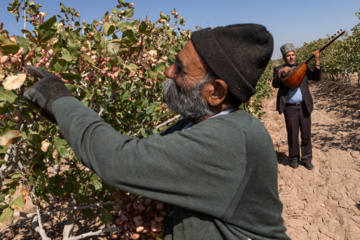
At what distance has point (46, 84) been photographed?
3.52 feet

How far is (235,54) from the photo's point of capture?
1210 mm

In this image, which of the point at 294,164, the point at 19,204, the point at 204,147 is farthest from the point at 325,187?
the point at 19,204

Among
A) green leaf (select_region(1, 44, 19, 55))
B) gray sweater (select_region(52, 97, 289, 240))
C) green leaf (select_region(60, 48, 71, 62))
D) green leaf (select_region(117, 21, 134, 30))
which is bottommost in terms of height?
Result: gray sweater (select_region(52, 97, 289, 240))

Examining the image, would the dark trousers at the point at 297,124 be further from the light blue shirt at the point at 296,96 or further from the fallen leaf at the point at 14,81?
the fallen leaf at the point at 14,81

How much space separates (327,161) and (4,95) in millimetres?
5884

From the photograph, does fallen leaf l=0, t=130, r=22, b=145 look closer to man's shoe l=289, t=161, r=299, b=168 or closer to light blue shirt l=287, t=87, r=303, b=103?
light blue shirt l=287, t=87, r=303, b=103

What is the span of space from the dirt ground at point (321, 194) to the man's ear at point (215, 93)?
9.77 feet

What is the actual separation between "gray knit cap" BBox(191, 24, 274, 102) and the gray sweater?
173 millimetres

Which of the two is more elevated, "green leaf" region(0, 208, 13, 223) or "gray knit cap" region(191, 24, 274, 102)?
"gray knit cap" region(191, 24, 274, 102)

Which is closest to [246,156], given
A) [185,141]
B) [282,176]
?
[185,141]

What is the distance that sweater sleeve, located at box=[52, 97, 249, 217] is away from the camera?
0.97 meters

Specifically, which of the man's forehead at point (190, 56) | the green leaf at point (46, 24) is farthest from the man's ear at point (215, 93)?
the green leaf at point (46, 24)

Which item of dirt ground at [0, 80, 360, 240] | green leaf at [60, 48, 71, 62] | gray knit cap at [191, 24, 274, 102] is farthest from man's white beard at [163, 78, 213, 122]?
dirt ground at [0, 80, 360, 240]

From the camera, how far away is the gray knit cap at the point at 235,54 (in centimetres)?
121
